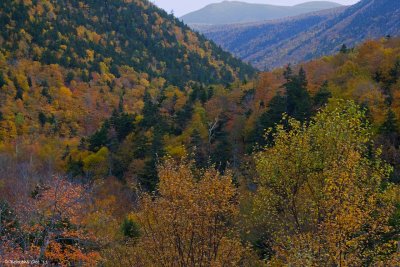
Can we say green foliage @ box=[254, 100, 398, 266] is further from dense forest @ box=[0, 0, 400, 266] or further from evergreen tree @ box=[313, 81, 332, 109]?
evergreen tree @ box=[313, 81, 332, 109]

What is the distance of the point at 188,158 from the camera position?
6756cm

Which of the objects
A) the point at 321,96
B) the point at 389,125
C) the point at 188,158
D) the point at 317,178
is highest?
the point at 317,178

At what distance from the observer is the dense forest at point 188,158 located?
60.0ft

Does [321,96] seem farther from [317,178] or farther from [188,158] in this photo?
[317,178]

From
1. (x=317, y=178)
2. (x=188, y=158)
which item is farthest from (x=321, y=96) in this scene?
(x=317, y=178)

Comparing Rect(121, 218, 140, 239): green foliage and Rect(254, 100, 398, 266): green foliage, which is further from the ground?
Rect(254, 100, 398, 266): green foliage

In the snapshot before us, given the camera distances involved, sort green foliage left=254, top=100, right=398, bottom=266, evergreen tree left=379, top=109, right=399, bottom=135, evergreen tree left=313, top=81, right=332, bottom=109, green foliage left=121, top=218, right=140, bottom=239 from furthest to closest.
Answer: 1. evergreen tree left=313, top=81, right=332, bottom=109
2. evergreen tree left=379, top=109, right=399, bottom=135
3. green foliage left=121, top=218, right=140, bottom=239
4. green foliage left=254, top=100, right=398, bottom=266

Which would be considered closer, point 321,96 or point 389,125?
point 389,125

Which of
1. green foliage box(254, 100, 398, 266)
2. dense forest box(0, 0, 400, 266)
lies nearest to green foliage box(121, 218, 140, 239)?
dense forest box(0, 0, 400, 266)

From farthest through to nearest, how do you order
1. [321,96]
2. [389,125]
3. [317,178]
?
[321,96] → [389,125] → [317,178]

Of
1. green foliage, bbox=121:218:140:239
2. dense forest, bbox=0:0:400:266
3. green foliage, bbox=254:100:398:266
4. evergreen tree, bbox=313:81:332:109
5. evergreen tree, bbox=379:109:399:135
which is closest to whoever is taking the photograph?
dense forest, bbox=0:0:400:266

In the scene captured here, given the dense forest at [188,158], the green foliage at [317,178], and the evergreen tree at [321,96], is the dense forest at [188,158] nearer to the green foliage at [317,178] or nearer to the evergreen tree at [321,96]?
the green foliage at [317,178]

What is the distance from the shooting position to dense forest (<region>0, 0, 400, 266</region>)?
18.3 m

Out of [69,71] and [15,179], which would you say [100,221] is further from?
[69,71]
